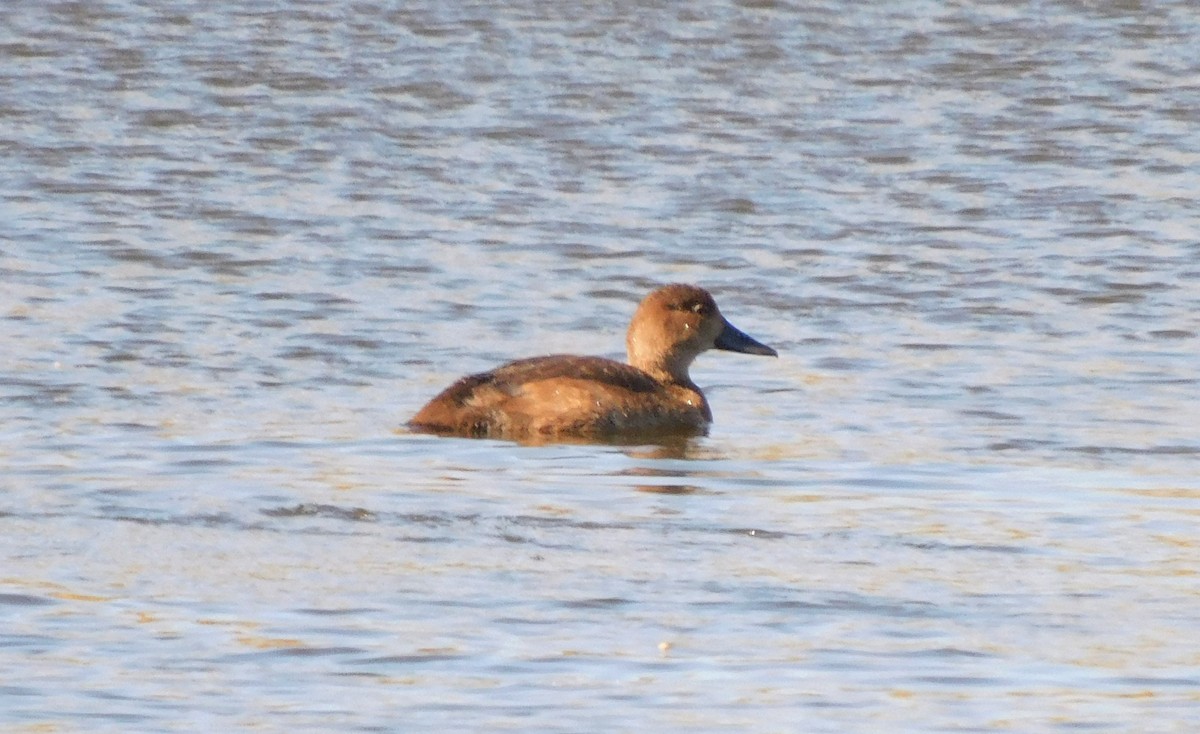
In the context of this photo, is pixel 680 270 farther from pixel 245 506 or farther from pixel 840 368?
pixel 245 506

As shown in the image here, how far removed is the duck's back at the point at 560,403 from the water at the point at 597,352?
150 mm

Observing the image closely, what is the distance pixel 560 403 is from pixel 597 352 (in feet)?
6.17

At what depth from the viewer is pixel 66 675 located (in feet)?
20.8

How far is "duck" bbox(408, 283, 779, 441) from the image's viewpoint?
9.97 m

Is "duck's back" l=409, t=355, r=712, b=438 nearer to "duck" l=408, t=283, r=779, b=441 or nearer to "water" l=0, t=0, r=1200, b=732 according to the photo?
"duck" l=408, t=283, r=779, b=441

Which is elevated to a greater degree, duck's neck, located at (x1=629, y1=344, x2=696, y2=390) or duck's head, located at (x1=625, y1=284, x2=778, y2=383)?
duck's head, located at (x1=625, y1=284, x2=778, y2=383)

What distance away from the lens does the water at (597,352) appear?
6.54 m

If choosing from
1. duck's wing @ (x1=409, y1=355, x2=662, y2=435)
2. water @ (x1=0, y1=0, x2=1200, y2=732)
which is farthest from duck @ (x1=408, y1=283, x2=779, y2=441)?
water @ (x1=0, y1=0, x2=1200, y2=732)

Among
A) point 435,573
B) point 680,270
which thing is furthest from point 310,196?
point 435,573

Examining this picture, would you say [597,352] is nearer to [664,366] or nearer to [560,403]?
[664,366]

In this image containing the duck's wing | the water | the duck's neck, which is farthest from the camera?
the duck's neck

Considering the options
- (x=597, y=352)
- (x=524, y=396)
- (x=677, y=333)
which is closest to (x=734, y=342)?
(x=677, y=333)

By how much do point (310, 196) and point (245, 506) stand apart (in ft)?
23.1

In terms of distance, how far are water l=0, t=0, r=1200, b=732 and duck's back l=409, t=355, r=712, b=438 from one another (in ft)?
0.49
